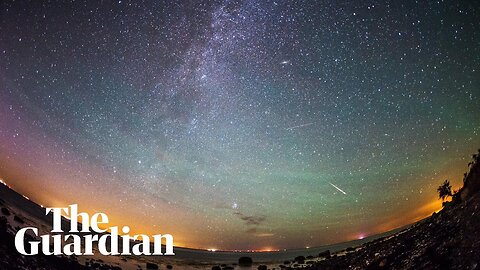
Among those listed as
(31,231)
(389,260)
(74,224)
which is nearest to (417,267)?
(389,260)

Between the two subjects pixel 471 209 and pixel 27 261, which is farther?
pixel 27 261

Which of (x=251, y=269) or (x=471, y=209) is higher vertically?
(x=471, y=209)

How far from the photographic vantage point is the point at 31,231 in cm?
3119

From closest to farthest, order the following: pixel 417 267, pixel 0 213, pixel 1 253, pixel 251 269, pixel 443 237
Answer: pixel 417 267 → pixel 443 237 → pixel 1 253 → pixel 0 213 → pixel 251 269

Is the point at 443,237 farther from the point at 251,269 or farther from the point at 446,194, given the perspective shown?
the point at 251,269

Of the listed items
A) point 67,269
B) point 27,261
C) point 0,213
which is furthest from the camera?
point 0,213

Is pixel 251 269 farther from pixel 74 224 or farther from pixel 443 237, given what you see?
pixel 443 237

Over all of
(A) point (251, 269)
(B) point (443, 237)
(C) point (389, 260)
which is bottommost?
(A) point (251, 269)

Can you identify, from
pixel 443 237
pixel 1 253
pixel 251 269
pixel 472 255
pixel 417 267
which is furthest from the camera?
pixel 251 269

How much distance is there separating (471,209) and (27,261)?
2211 cm

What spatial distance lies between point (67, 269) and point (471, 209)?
913 inches

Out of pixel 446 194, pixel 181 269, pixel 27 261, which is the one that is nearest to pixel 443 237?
pixel 27 261

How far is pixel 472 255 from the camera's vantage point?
24.5 feet

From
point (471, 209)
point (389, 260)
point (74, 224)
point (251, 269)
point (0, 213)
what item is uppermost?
point (0, 213)
